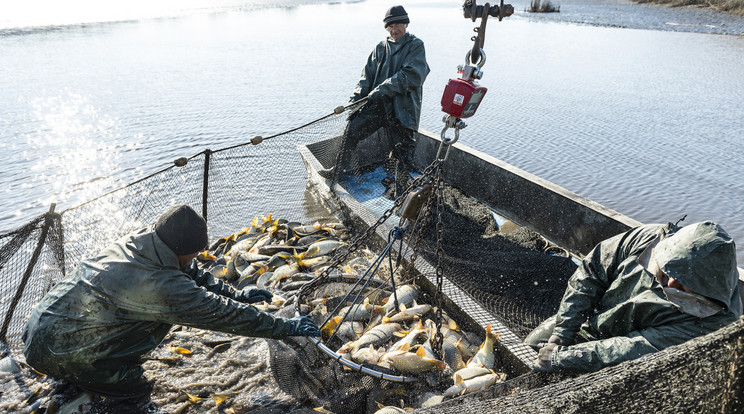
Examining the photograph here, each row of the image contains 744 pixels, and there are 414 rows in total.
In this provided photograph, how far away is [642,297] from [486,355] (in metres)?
1.32

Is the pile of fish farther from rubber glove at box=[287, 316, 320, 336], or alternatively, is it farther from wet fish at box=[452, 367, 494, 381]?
rubber glove at box=[287, 316, 320, 336]

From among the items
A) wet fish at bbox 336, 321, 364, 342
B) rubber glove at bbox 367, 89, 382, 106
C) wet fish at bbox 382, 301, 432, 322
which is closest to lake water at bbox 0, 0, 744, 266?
rubber glove at bbox 367, 89, 382, 106

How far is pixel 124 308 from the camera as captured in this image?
3109 mm

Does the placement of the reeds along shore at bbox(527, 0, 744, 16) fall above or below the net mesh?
above

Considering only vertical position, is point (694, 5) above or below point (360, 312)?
above

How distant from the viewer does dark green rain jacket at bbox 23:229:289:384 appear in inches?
120

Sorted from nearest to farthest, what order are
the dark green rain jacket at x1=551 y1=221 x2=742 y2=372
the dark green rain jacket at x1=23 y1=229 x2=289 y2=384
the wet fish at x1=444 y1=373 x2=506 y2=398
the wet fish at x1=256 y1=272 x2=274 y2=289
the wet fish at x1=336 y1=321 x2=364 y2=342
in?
the dark green rain jacket at x1=551 y1=221 x2=742 y2=372 < the dark green rain jacket at x1=23 y1=229 x2=289 y2=384 < the wet fish at x1=444 y1=373 x2=506 y2=398 < the wet fish at x1=336 y1=321 x2=364 y2=342 < the wet fish at x1=256 y1=272 x2=274 y2=289

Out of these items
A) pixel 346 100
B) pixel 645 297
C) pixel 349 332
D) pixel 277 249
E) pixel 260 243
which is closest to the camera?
pixel 645 297

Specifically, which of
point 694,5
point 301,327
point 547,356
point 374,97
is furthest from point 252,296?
point 694,5

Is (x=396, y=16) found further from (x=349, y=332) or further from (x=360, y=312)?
(x=349, y=332)

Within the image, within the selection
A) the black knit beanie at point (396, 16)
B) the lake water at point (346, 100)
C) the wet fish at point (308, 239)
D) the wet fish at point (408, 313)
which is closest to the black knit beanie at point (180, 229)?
the wet fish at point (408, 313)

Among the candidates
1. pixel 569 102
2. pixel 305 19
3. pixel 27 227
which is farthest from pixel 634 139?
pixel 305 19

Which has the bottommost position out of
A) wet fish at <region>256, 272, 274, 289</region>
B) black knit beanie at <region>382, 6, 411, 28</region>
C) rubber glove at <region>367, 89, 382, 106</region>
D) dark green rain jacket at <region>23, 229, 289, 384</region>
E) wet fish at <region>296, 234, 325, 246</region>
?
wet fish at <region>256, 272, 274, 289</region>

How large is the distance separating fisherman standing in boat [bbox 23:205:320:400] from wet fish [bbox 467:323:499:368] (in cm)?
172
